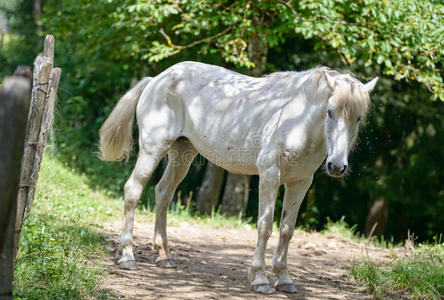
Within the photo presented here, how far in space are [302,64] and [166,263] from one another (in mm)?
7013

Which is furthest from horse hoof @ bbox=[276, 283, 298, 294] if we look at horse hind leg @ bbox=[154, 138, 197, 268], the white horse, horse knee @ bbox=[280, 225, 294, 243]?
horse hind leg @ bbox=[154, 138, 197, 268]

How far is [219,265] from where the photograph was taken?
5719 mm

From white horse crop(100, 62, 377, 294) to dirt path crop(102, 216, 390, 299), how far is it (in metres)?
0.25

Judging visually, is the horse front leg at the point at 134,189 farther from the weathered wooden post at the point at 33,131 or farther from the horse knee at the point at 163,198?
the weathered wooden post at the point at 33,131

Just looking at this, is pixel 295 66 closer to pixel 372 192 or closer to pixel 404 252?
pixel 372 192

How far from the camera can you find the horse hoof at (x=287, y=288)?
4.77 m

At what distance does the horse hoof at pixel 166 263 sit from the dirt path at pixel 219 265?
0.08 metres

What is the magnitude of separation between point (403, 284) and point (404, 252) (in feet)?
7.86

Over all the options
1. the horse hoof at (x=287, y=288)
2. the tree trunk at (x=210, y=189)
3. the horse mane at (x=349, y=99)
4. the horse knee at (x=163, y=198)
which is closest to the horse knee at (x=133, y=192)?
the horse knee at (x=163, y=198)

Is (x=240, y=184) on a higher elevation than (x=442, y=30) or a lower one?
lower

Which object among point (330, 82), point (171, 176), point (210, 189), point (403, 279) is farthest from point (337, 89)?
point (210, 189)

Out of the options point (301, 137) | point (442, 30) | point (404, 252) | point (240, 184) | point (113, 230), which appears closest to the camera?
point (301, 137)

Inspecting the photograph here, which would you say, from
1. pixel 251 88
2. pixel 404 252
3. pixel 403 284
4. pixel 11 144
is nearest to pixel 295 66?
pixel 404 252

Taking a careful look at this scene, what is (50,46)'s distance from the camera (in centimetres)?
485
